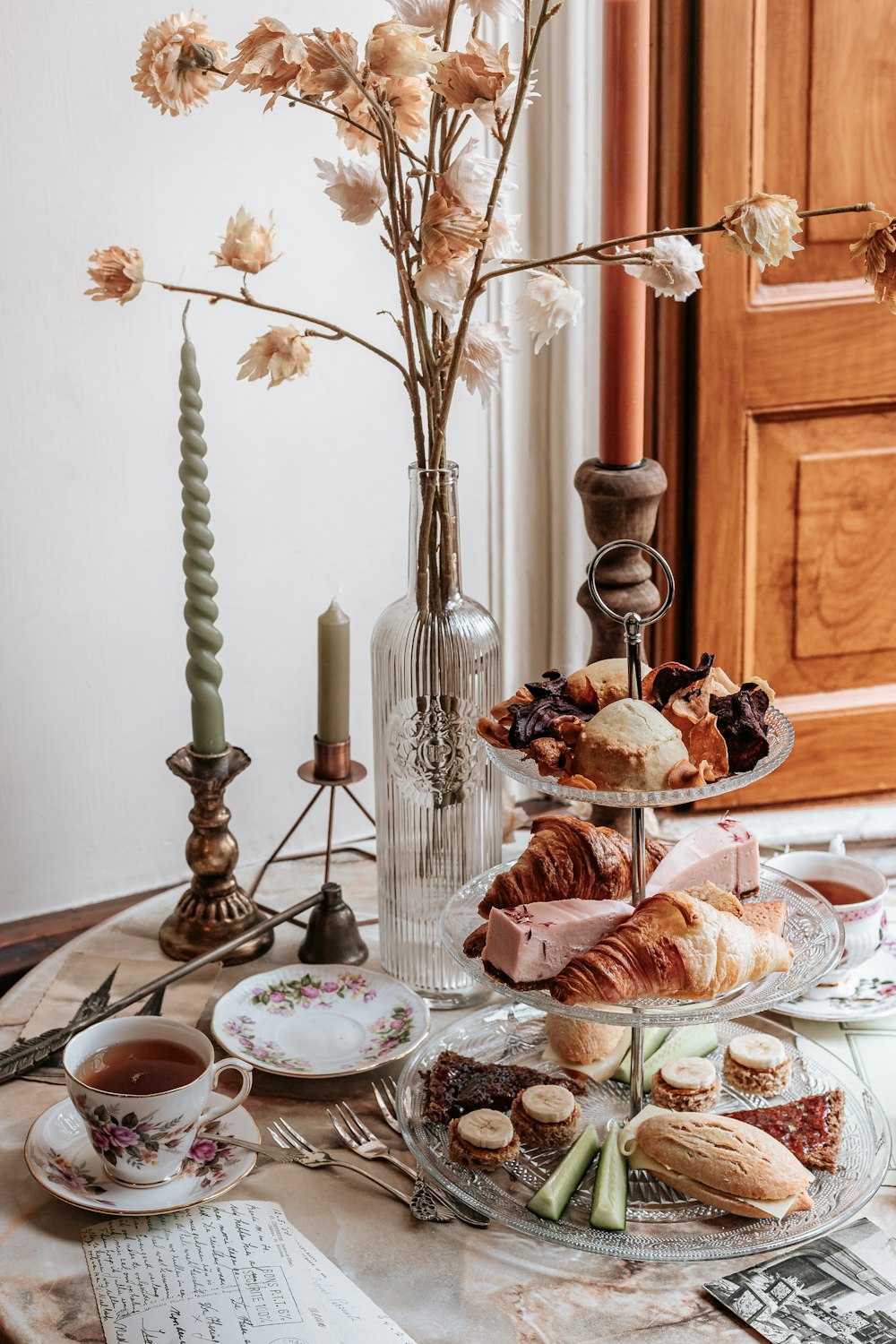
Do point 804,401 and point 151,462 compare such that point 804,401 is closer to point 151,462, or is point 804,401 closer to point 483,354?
point 483,354

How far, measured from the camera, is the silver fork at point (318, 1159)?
3.00 ft

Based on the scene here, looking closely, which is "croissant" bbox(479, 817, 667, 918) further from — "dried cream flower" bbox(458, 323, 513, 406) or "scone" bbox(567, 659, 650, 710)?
"dried cream flower" bbox(458, 323, 513, 406)

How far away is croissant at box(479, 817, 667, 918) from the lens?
0.95m

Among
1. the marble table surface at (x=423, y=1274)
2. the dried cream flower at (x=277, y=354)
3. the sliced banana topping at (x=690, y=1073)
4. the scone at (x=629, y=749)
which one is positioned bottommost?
the marble table surface at (x=423, y=1274)

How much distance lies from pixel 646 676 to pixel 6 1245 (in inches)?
21.0

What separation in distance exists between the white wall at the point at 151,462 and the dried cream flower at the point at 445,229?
0.53 m

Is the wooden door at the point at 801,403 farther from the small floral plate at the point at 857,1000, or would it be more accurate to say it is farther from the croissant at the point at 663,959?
the croissant at the point at 663,959

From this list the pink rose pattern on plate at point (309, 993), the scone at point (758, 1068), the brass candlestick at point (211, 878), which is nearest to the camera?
the scone at point (758, 1068)

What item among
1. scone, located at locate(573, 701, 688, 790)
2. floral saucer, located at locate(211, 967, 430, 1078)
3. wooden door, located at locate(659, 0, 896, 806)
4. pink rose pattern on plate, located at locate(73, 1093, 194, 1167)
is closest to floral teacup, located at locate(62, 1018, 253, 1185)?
pink rose pattern on plate, located at locate(73, 1093, 194, 1167)

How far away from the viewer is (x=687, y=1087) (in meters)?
0.99

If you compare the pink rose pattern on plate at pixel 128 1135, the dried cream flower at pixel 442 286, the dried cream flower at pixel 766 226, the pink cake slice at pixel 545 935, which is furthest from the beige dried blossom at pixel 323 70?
the pink rose pattern on plate at pixel 128 1135

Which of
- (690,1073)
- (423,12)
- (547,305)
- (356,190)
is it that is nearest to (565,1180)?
(690,1073)

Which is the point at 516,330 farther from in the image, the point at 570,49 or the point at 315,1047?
the point at 315,1047

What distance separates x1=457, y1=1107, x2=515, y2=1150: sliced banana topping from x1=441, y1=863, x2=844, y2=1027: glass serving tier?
97mm
